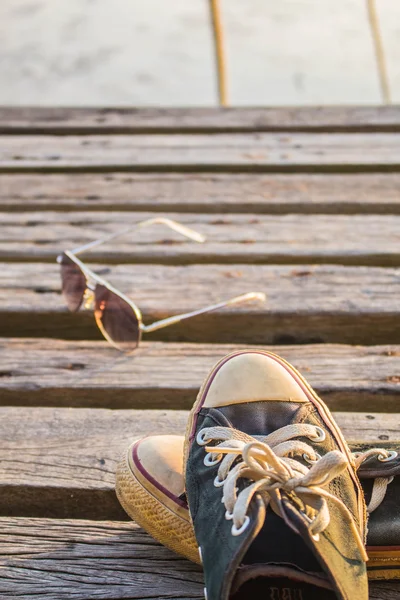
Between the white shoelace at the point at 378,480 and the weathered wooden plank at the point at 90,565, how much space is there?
0.13m

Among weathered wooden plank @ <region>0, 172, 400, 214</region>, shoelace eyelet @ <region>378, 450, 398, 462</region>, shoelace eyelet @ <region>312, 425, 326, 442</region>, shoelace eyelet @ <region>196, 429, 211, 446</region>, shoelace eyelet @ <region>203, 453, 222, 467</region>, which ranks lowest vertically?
shoelace eyelet @ <region>378, 450, 398, 462</region>

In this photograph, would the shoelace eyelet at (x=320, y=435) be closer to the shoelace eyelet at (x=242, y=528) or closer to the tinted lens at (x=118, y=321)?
the shoelace eyelet at (x=242, y=528)

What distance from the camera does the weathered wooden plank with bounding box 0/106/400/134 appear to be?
2.52 m

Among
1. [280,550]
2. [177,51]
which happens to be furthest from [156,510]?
[177,51]

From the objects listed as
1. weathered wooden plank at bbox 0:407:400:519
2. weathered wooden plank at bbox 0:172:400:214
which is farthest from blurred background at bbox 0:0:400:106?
weathered wooden plank at bbox 0:407:400:519

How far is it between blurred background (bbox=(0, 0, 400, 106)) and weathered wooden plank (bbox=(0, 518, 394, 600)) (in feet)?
25.4

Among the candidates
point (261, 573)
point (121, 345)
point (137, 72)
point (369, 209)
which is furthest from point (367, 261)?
point (137, 72)

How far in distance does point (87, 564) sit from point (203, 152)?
1680 mm

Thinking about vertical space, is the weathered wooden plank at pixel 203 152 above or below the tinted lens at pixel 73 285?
above

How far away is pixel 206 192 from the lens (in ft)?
6.91

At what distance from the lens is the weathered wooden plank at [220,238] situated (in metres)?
1.78

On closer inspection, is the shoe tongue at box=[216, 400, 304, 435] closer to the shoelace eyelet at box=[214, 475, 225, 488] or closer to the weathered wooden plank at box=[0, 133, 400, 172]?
the shoelace eyelet at box=[214, 475, 225, 488]

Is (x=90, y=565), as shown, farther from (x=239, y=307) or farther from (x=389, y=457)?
(x=239, y=307)

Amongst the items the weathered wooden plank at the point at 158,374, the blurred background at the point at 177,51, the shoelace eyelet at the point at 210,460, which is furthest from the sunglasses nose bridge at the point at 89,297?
the blurred background at the point at 177,51
